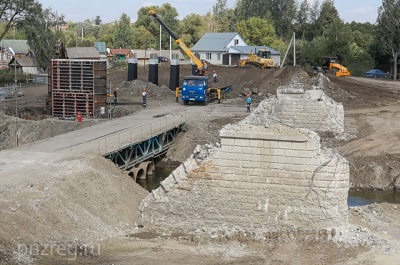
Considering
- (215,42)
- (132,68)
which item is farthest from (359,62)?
(132,68)

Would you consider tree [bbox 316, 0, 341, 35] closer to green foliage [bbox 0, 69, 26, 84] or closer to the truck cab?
green foliage [bbox 0, 69, 26, 84]

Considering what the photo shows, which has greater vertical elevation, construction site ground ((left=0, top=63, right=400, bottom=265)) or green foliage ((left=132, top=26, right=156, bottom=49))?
green foliage ((left=132, top=26, right=156, bottom=49))

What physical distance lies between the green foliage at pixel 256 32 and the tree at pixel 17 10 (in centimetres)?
4927

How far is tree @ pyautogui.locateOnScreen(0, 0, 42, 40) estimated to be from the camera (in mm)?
61250

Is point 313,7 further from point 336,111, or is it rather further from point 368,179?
point 368,179

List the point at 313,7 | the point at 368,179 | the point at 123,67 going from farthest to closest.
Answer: the point at 313,7 < the point at 123,67 < the point at 368,179

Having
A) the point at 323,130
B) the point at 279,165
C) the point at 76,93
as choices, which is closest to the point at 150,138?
the point at 76,93

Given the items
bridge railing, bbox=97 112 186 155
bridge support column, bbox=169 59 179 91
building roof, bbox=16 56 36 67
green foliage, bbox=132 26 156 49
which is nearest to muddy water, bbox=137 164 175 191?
bridge railing, bbox=97 112 186 155

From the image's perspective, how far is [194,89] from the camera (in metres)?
48.9

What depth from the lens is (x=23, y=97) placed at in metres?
53.9

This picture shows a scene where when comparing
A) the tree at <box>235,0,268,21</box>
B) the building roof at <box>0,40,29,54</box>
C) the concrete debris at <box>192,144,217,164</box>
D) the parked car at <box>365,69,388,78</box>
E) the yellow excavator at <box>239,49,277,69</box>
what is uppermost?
the tree at <box>235,0,268,21</box>

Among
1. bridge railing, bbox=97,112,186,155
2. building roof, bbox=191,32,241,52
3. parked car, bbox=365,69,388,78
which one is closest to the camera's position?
bridge railing, bbox=97,112,186,155

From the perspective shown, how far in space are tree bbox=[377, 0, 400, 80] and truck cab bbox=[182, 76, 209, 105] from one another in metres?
31.9

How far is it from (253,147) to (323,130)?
69.8 feet
